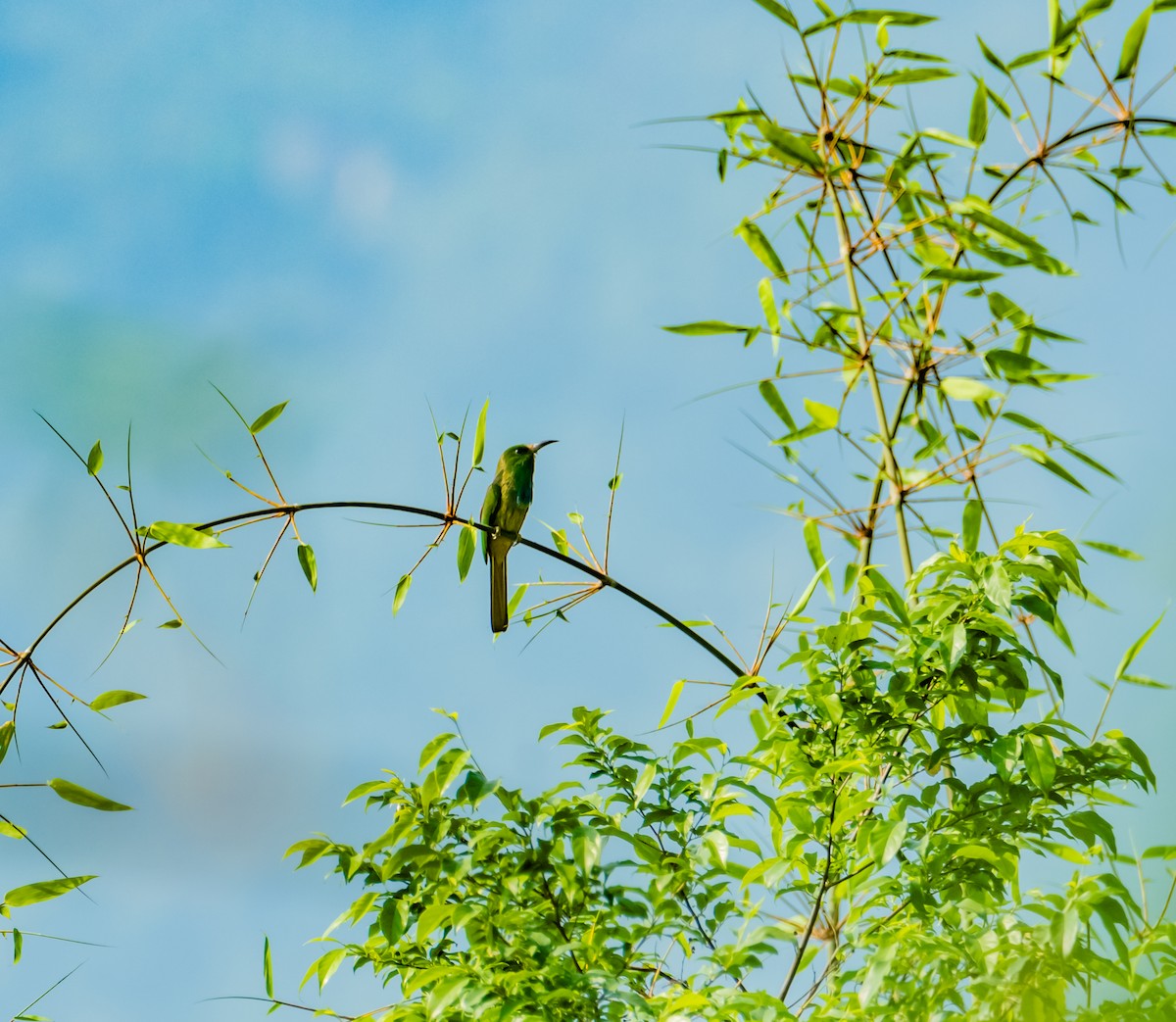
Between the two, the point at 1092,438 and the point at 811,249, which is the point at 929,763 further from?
the point at 811,249

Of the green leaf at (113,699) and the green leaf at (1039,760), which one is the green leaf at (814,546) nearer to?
the green leaf at (1039,760)

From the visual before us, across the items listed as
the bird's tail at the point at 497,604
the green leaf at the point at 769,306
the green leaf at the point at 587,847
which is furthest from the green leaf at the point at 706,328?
the bird's tail at the point at 497,604

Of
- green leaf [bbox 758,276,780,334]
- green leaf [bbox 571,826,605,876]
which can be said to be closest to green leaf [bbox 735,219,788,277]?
green leaf [bbox 758,276,780,334]

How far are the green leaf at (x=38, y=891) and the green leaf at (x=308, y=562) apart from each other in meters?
0.61

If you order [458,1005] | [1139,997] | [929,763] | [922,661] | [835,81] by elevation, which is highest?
[835,81]

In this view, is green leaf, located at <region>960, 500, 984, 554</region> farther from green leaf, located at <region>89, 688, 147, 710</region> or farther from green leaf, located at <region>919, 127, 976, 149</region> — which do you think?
green leaf, located at <region>89, 688, 147, 710</region>

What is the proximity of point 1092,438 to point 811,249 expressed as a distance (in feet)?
2.17

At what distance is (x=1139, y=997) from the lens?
152cm

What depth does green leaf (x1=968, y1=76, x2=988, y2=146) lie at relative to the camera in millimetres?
2260

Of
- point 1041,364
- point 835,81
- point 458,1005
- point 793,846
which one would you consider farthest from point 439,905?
point 835,81

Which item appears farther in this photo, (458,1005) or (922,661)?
(922,661)

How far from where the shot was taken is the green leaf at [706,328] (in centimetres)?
221

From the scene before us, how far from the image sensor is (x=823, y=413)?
2.07 m

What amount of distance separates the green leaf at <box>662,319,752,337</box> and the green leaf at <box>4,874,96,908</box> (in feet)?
4.60
